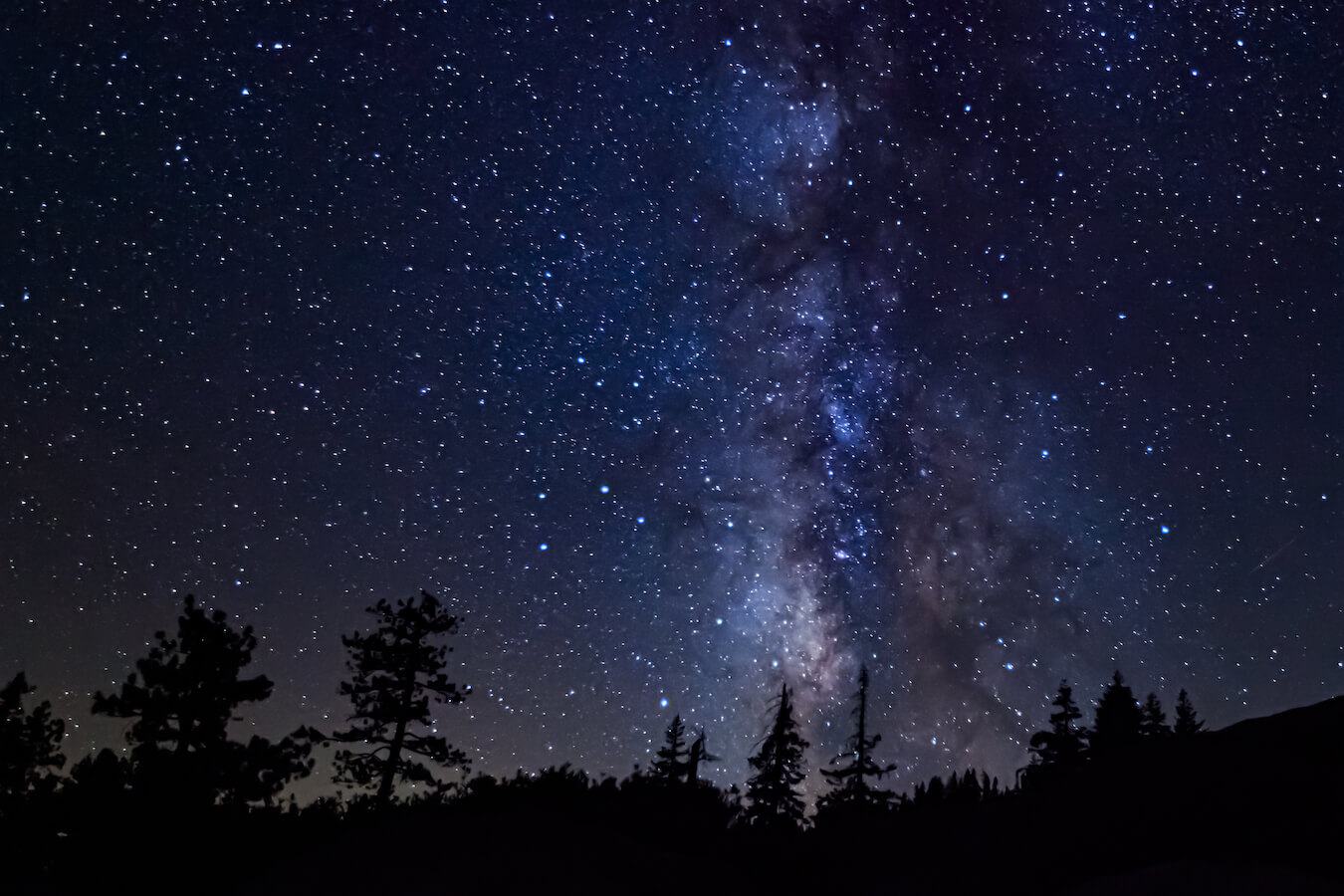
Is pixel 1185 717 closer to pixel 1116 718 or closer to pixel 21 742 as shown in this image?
pixel 1116 718

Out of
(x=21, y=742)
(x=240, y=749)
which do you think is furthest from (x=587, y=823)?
(x=21, y=742)

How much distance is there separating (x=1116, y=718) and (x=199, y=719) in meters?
37.4

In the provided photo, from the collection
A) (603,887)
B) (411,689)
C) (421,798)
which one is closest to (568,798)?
(421,798)

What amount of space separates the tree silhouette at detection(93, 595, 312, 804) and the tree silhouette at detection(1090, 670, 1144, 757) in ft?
108

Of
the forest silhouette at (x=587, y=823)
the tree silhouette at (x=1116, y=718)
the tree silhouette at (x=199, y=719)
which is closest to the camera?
the forest silhouette at (x=587, y=823)

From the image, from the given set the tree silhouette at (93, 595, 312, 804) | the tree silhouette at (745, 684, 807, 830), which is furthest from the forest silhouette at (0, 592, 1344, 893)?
the tree silhouette at (745, 684, 807, 830)

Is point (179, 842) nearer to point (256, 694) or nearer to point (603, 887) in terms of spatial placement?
point (256, 694)

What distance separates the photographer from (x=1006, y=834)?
14.5 metres

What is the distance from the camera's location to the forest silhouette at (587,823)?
1269cm

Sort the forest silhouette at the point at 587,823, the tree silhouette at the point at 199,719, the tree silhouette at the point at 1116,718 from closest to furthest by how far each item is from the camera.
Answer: the forest silhouette at the point at 587,823 → the tree silhouette at the point at 199,719 → the tree silhouette at the point at 1116,718

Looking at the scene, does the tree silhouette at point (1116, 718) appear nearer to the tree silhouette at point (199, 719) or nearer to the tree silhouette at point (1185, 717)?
the tree silhouette at point (1185, 717)

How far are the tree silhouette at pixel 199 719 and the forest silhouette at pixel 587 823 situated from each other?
5 cm

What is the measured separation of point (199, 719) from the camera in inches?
868

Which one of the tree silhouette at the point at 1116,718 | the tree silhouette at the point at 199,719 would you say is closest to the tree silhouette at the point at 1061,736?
the tree silhouette at the point at 1116,718
